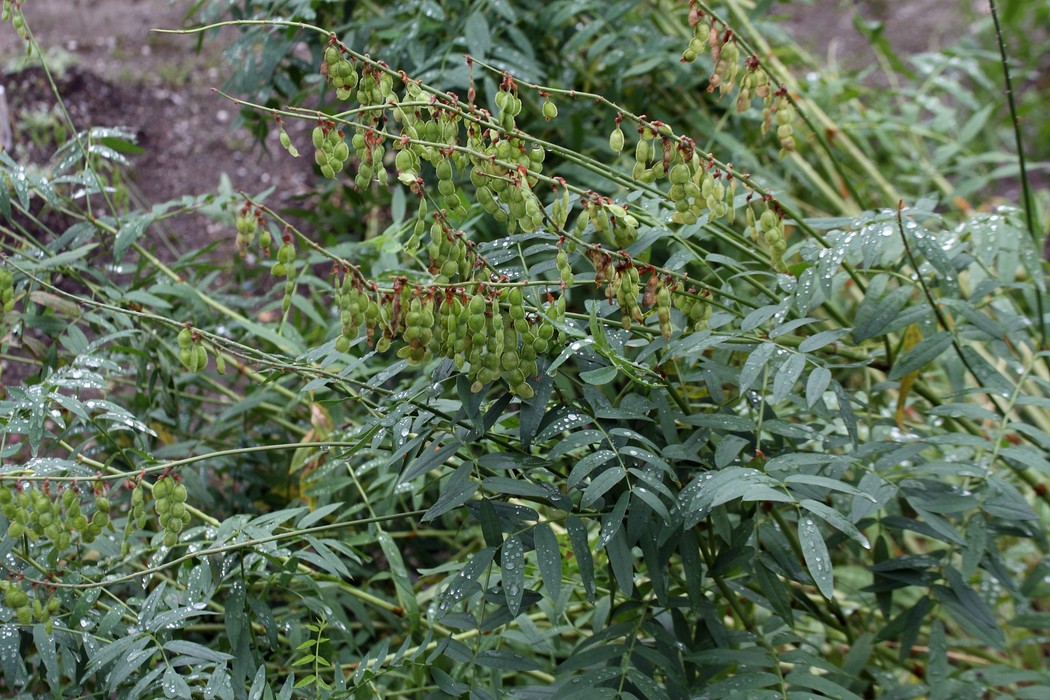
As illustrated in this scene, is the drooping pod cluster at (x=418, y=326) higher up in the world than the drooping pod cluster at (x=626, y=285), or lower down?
lower down

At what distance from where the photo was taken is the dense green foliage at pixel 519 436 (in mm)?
1312

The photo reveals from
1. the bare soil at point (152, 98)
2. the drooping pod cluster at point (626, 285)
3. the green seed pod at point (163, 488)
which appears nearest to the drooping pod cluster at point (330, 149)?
the drooping pod cluster at point (626, 285)

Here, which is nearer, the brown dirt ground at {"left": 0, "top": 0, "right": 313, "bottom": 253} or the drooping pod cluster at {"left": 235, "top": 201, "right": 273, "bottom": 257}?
the drooping pod cluster at {"left": 235, "top": 201, "right": 273, "bottom": 257}

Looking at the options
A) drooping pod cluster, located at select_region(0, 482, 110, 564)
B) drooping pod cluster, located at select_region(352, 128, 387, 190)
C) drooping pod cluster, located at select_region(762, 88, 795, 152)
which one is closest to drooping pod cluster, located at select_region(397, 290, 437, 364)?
drooping pod cluster, located at select_region(352, 128, 387, 190)

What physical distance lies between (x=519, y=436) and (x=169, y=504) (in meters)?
0.46

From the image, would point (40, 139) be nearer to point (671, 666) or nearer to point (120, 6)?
point (120, 6)

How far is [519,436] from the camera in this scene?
1.42 meters

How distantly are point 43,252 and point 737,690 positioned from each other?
140 centimetres

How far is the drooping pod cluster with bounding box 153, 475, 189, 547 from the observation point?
52.7 inches

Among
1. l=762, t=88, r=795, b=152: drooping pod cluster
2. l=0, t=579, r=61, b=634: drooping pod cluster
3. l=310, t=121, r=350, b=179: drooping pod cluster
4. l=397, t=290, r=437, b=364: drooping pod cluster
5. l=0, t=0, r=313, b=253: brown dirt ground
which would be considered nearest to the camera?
l=397, t=290, r=437, b=364: drooping pod cluster

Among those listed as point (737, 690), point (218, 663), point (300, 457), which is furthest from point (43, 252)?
point (737, 690)

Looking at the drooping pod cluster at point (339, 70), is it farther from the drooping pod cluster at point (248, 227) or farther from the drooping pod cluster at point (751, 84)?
the drooping pod cluster at point (751, 84)

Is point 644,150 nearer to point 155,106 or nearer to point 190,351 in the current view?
point 190,351

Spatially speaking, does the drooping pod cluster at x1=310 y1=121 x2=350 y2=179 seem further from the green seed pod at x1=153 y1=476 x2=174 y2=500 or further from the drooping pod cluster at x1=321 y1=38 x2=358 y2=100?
the green seed pod at x1=153 y1=476 x2=174 y2=500
